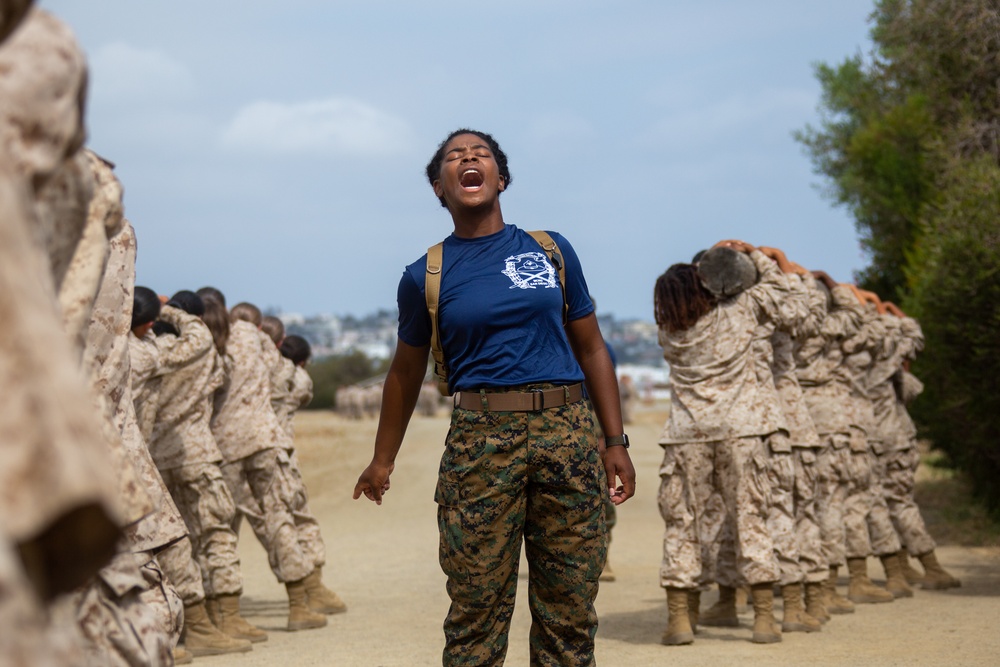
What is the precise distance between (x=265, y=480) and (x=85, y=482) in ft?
26.4

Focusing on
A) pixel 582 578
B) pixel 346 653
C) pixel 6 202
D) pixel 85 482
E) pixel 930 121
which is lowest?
pixel 346 653

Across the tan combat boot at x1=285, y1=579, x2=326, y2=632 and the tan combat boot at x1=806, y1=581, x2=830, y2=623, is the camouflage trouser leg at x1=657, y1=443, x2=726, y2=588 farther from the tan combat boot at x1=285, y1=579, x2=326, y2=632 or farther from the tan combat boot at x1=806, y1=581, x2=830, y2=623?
the tan combat boot at x1=285, y1=579, x2=326, y2=632

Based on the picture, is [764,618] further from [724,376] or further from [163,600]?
[163,600]

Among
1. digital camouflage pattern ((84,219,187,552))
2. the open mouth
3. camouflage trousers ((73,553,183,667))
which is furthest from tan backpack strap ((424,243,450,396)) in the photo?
camouflage trousers ((73,553,183,667))

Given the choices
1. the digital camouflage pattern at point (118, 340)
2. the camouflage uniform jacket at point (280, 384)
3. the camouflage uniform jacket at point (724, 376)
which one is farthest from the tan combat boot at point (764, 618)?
the digital camouflage pattern at point (118, 340)

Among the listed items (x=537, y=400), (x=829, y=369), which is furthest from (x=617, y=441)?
(x=829, y=369)

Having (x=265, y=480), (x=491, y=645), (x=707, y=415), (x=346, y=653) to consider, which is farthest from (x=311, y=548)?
(x=491, y=645)

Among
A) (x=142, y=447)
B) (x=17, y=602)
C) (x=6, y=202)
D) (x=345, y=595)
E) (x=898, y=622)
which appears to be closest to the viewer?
(x=17, y=602)

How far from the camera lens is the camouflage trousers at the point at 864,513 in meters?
10.8

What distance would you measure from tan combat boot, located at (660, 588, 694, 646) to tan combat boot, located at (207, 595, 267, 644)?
8.89 feet

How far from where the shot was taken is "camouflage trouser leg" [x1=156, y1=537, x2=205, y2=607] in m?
7.64

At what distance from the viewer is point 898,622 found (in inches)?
380

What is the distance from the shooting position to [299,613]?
9.70 m

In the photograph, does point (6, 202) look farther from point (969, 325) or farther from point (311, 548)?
point (969, 325)
